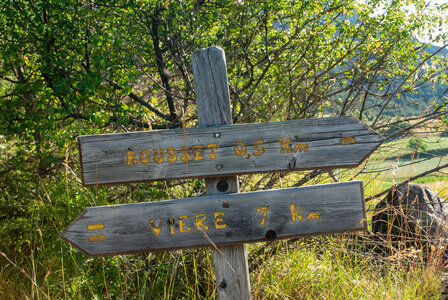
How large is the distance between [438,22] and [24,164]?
5295 mm

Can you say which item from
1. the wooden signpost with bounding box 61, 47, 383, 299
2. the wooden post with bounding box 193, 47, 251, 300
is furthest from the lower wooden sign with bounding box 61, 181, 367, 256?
the wooden post with bounding box 193, 47, 251, 300

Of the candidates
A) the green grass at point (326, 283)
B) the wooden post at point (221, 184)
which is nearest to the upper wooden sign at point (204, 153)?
the wooden post at point (221, 184)

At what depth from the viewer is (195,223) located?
210 cm

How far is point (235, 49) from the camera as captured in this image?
4410 millimetres

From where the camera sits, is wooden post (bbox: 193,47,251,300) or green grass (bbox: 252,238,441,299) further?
green grass (bbox: 252,238,441,299)

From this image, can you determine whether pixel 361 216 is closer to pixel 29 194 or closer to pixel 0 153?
pixel 29 194

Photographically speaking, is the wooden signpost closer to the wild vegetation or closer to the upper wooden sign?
the upper wooden sign

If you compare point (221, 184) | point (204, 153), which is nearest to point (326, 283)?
point (221, 184)

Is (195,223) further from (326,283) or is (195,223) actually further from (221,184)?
(326,283)

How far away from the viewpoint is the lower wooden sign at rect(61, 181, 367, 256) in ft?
6.87

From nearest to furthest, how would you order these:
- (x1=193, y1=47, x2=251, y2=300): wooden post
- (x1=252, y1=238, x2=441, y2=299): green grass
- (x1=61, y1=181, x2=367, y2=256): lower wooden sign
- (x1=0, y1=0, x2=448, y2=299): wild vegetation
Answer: (x1=61, y1=181, x2=367, y2=256): lower wooden sign → (x1=193, y1=47, x2=251, y2=300): wooden post → (x1=252, y1=238, x2=441, y2=299): green grass → (x1=0, y1=0, x2=448, y2=299): wild vegetation

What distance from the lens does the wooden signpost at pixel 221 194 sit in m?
2.10

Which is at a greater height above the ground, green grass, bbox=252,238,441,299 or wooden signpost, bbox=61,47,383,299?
wooden signpost, bbox=61,47,383,299

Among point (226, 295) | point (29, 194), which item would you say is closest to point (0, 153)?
point (29, 194)
